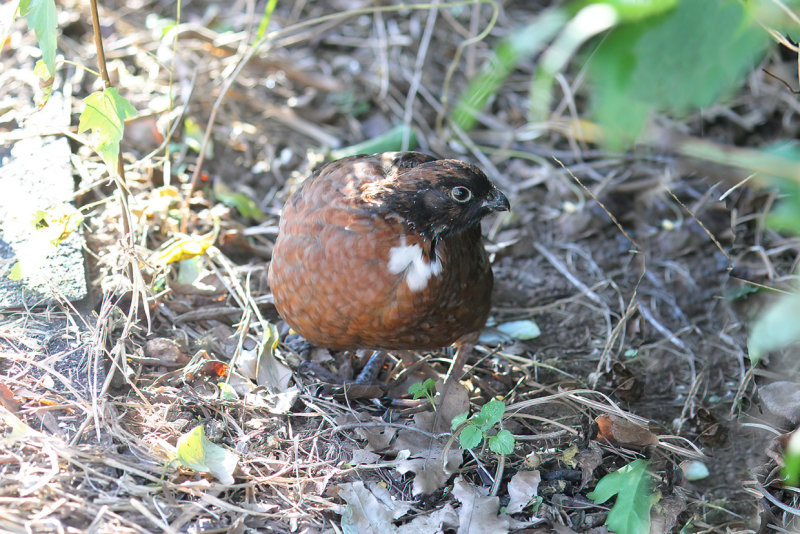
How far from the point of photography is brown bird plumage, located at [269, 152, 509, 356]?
10.8 ft

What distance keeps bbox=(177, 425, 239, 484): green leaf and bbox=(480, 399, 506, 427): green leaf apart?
1.07m

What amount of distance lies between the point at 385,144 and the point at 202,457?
282 cm

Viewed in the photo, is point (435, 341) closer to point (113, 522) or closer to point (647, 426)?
point (647, 426)

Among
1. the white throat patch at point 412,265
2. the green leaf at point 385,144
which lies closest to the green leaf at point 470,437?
the white throat patch at point 412,265

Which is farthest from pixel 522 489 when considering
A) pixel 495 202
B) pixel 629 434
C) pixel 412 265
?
pixel 495 202

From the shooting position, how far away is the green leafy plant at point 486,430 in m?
3.14

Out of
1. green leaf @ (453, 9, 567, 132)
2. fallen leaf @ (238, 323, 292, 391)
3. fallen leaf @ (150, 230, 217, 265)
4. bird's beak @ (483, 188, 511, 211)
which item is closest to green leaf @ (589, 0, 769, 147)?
green leaf @ (453, 9, 567, 132)

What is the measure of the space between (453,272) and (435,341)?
0.37 meters

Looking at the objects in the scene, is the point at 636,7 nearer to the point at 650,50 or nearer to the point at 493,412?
the point at 650,50

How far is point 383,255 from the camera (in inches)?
130

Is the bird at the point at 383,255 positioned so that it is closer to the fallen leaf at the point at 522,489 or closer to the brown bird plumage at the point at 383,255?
the brown bird plumage at the point at 383,255

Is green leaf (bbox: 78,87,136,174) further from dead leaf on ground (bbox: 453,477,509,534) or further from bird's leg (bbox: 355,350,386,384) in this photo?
dead leaf on ground (bbox: 453,477,509,534)

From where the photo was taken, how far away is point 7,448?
2.76 meters

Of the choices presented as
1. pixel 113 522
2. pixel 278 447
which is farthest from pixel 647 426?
pixel 113 522
